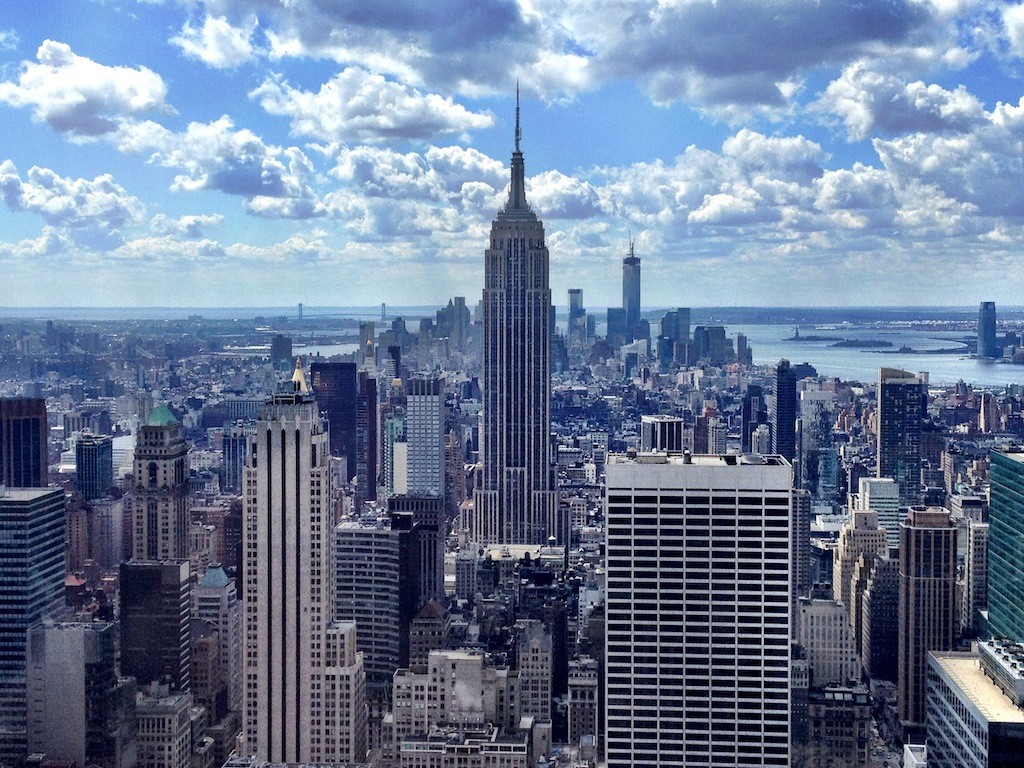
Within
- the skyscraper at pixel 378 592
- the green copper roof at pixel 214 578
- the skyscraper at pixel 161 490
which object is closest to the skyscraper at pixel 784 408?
the skyscraper at pixel 378 592

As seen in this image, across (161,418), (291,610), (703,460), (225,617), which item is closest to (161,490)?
(161,418)

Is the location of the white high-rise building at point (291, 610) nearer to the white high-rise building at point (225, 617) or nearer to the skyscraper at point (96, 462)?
the white high-rise building at point (225, 617)

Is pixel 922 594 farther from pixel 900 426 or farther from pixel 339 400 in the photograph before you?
pixel 339 400

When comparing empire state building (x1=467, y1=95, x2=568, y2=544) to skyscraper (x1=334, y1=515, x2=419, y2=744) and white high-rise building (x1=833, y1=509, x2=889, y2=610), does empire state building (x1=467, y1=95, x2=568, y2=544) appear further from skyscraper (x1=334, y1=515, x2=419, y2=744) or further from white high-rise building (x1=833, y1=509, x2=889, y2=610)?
skyscraper (x1=334, y1=515, x2=419, y2=744)

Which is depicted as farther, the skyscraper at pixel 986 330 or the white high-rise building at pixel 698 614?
the skyscraper at pixel 986 330

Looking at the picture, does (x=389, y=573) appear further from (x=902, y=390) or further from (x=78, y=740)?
(x=902, y=390)

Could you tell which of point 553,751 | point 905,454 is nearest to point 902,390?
point 905,454
